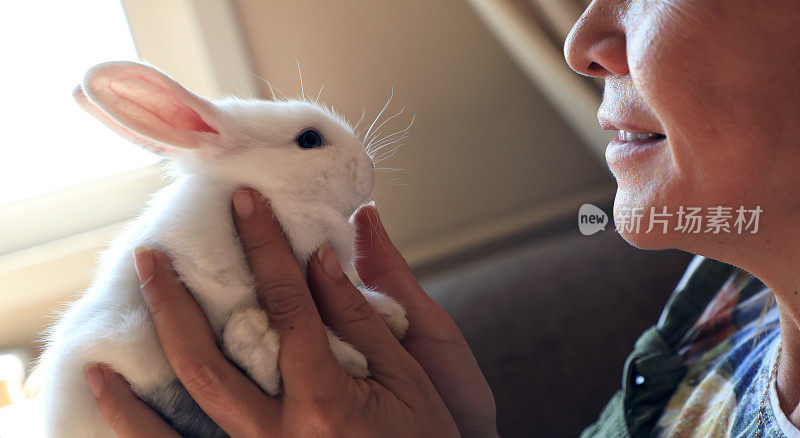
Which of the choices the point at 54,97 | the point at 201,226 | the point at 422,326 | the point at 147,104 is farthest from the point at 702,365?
the point at 54,97

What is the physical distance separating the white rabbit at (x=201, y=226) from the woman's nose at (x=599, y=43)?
0.33 metres

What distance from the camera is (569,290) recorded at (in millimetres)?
1279

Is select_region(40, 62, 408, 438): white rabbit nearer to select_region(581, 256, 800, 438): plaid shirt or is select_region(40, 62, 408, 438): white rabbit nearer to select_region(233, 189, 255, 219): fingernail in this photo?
select_region(233, 189, 255, 219): fingernail

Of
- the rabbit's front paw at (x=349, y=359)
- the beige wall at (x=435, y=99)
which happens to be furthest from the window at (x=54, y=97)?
the rabbit's front paw at (x=349, y=359)

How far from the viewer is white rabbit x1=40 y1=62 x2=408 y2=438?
0.70 m

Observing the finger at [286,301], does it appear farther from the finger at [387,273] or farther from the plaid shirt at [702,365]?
the plaid shirt at [702,365]

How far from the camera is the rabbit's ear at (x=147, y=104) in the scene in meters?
0.73

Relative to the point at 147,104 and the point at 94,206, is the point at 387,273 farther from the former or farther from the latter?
the point at 94,206

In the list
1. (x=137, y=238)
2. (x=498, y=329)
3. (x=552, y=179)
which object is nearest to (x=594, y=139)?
(x=552, y=179)

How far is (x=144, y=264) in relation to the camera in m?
0.70

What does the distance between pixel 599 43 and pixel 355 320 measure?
471mm

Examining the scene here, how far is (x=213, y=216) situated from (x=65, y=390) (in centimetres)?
27

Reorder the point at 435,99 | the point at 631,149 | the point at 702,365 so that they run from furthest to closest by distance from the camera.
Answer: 1. the point at 435,99
2. the point at 702,365
3. the point at 631,149

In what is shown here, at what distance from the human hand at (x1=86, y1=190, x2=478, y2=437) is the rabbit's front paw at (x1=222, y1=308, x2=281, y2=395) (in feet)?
0.04
